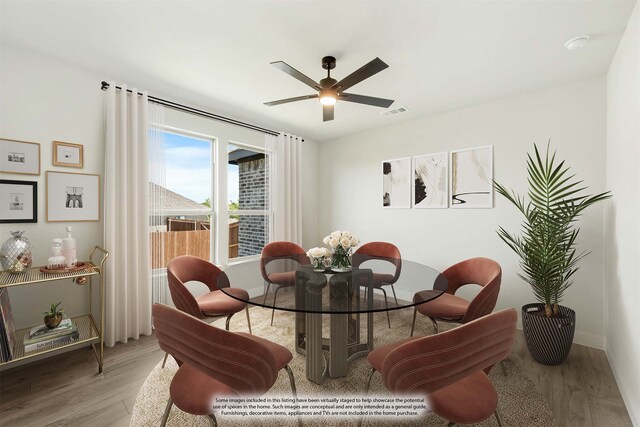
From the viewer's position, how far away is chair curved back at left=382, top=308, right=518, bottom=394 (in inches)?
44.5

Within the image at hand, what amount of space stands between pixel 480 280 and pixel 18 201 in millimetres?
3866

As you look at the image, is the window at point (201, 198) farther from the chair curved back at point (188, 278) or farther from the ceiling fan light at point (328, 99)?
the ceiling fan light at point (328, 99)

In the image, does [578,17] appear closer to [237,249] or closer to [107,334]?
[237,249]

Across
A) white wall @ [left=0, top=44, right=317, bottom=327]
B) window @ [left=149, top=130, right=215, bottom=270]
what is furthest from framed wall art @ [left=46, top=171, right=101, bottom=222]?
window @ [left=149, top=130, right=215, bottom=270]

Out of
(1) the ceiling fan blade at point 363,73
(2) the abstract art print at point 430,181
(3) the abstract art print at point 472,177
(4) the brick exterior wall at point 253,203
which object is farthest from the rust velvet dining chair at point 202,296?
(3) the abstract art print at point 472,177

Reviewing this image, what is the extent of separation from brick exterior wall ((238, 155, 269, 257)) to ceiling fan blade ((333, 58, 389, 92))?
2.33 meters

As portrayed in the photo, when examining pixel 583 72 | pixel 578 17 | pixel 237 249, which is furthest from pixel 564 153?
pixel 237 249

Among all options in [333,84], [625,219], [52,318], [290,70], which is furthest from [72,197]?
[625,219]

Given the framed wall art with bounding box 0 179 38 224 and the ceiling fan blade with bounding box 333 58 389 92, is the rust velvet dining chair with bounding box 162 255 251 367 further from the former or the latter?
the ceiling fan blade with bounding box 333 58 389 92

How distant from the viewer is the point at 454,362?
1.14 meters

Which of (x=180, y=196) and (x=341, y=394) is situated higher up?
(x=180, y=196)

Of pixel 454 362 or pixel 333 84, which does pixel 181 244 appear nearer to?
pixel 333 84

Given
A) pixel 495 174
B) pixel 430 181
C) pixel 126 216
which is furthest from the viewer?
pixel 430 181

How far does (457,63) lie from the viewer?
2.50 metres
